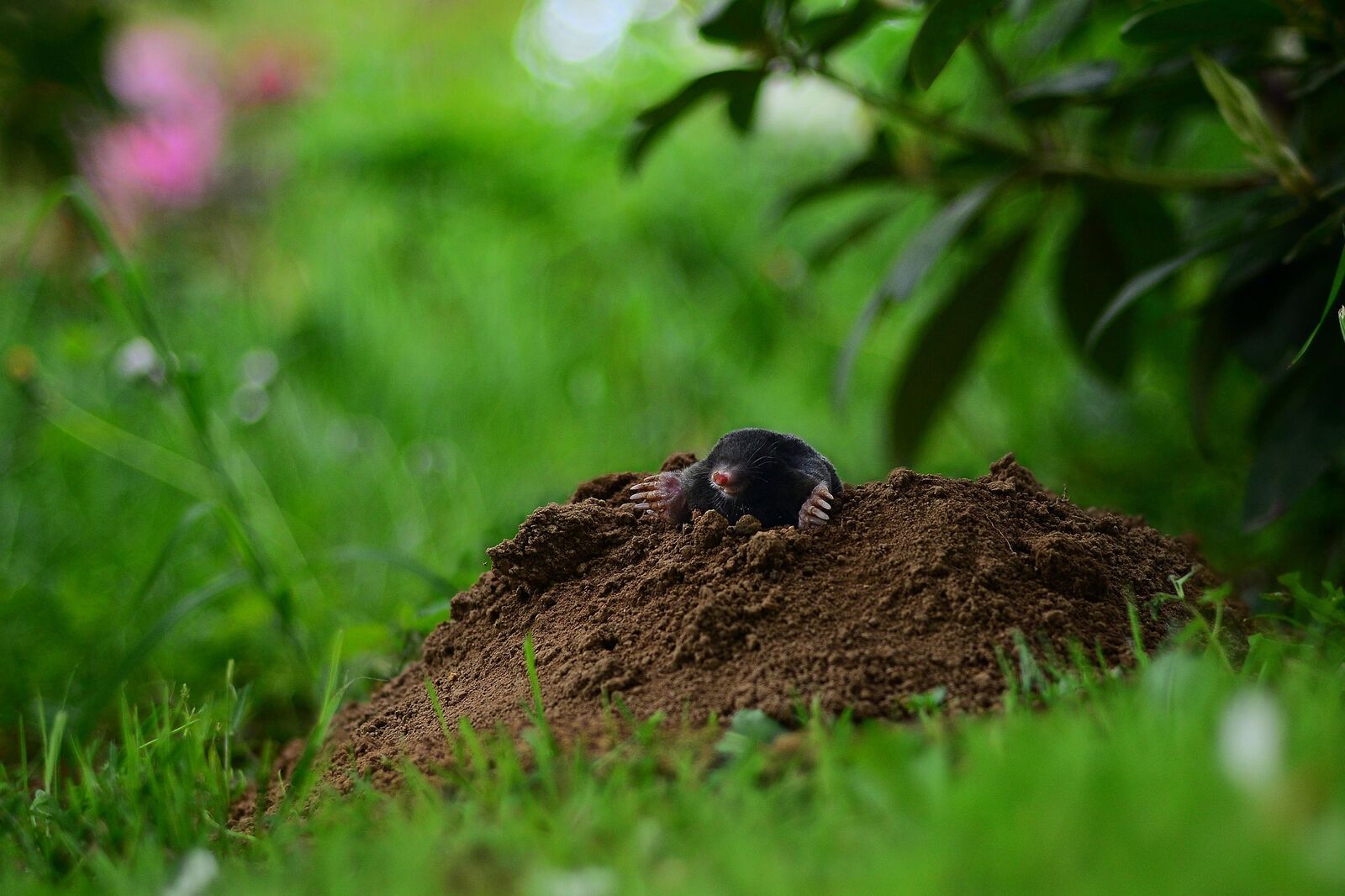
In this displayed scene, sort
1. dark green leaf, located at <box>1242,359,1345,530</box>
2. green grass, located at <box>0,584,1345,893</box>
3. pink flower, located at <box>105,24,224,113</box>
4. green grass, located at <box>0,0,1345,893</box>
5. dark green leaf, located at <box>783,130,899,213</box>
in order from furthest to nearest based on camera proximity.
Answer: pink flower, located at <box>105,24,224,113</box>, dark green leaf, located at <box>783,130,899,213</box>, dark green leaf, located at <box>1242,359,1345,530</box>, green grass, located at <box>0,0,1345,893</box>, green grass, located at <box>0,584,1345,893</box>

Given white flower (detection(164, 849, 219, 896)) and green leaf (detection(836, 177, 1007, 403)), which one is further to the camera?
green leaf (detection(836, 177, 1007, 403))

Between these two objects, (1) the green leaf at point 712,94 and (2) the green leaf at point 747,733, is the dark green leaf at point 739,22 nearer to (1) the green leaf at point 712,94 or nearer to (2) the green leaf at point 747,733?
(1) the green leaf at point 712,94

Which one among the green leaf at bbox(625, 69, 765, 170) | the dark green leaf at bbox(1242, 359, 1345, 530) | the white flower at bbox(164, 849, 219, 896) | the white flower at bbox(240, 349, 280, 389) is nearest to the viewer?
the white flower at bbox(164, 849, 219, 896)

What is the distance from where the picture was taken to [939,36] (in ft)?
5.16

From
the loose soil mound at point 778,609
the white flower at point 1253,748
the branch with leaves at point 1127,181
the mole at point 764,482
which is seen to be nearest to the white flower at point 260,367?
the branch with leaves at point 1127,181

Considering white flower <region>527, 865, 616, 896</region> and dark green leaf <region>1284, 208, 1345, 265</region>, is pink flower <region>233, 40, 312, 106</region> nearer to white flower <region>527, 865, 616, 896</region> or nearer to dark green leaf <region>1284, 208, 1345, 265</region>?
dark green leaf <region>1284, 208, 1345, 265</region>

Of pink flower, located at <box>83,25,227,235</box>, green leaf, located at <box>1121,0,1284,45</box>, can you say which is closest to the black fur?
green leaf, located at <box>1121,0,1284,45</box>

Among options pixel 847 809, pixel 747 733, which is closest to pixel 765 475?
pixel 747 733

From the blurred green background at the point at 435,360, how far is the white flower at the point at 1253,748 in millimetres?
1052

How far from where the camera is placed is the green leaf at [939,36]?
1.55 meters

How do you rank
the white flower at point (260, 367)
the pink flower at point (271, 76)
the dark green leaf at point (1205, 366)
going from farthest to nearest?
the pink flower at point (271, 76)
the white flower at point (260, 367)
the dark green leaf at point (1205, 366)

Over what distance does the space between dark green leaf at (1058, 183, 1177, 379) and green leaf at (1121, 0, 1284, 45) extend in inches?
26.3

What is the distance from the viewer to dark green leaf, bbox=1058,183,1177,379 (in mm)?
2266

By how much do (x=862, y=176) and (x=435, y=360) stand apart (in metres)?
1.82
